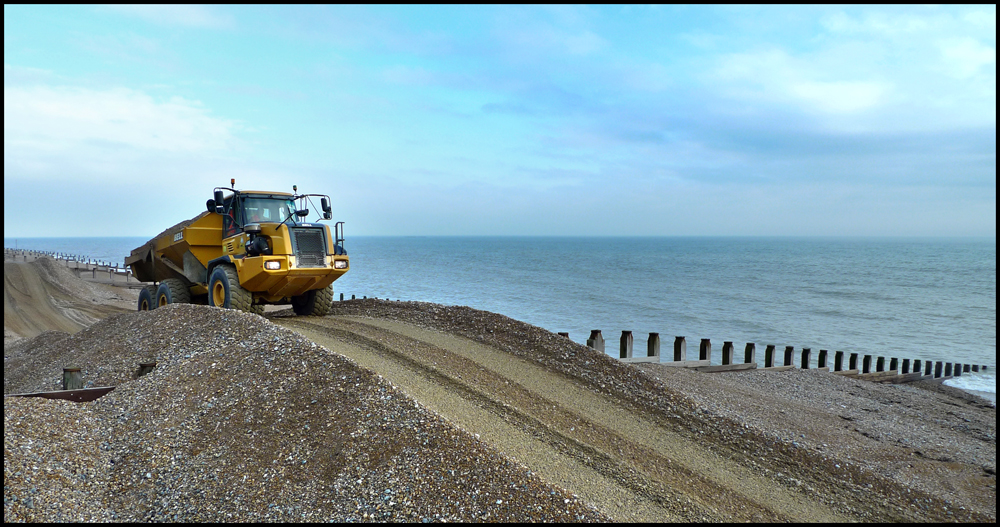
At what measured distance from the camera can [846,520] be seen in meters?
5.45

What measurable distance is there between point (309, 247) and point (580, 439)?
7.03m

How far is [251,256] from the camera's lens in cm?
1085

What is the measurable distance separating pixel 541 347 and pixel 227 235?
7.35 metres

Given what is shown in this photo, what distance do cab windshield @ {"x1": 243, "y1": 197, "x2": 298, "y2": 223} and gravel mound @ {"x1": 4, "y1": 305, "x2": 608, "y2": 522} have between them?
199 inches

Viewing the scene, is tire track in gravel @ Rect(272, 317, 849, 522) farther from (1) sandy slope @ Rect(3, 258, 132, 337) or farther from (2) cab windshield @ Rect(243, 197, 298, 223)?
(1) sandy slope @ Rect(3, 258, 132, 337)

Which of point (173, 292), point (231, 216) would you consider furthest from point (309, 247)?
point (173, 292)

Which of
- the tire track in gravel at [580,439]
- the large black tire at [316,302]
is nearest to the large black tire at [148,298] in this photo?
the large black tire at [316,302]

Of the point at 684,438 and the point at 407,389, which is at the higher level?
the point at 407,389

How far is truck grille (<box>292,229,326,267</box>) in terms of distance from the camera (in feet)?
35.8

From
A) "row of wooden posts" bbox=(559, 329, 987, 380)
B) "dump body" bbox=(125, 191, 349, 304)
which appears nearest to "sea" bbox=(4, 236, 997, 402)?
"row of wooden posts" bbox=(559, 329, 987, 380)

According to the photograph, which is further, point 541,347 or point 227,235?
point 227,235

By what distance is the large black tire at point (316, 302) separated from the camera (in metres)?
12.4

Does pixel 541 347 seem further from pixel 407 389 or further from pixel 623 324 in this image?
pixel 623 324

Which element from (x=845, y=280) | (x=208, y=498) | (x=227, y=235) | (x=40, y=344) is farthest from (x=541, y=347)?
(x=845, y=280)
